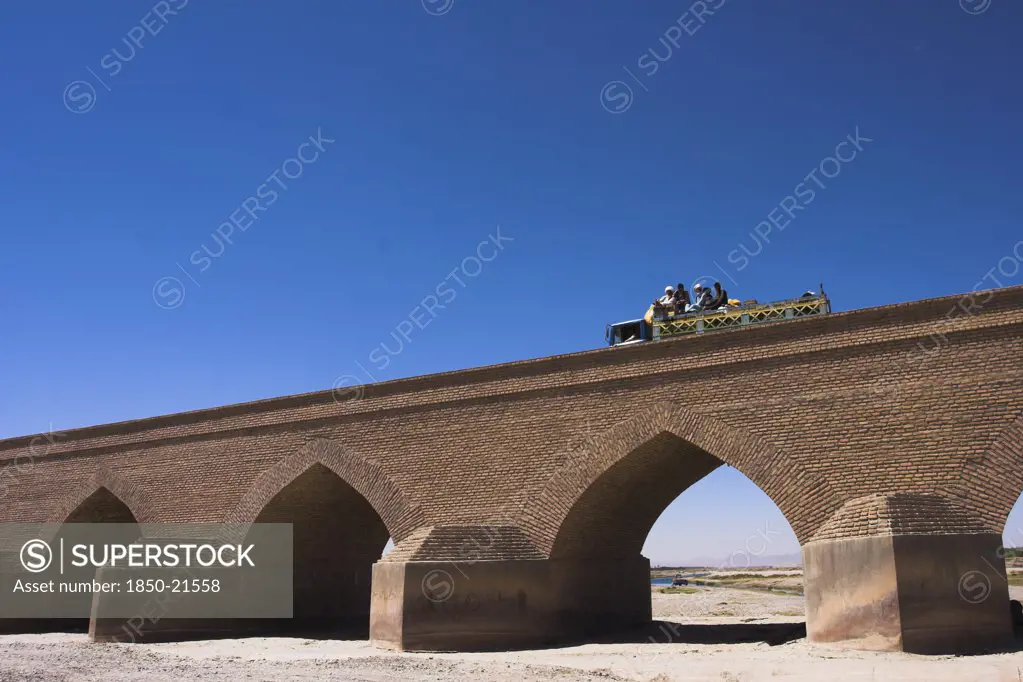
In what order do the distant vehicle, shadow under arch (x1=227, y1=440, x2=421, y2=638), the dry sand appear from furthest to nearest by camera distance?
1. shadow under arch (x1=227, y1=440, x2=421, y2=638)
2. the distant vehicle
3. the dry sand

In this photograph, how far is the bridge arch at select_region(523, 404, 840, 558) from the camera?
1067 centimetres

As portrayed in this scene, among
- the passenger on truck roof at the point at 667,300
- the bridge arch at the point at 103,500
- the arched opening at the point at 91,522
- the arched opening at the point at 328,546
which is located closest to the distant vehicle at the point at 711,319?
the passenger on truck roof at the point at 667,300

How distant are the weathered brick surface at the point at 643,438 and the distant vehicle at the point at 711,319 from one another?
63 cm

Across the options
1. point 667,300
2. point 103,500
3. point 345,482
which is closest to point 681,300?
point 667,300

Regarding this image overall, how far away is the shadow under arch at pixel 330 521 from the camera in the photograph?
13.9m

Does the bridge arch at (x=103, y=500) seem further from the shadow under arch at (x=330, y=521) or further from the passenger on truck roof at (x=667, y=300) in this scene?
the passenger on truck roof at (x=667, y=300)

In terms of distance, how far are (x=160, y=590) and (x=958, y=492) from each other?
11928mm

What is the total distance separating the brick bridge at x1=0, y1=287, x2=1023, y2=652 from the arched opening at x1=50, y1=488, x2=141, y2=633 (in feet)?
3.44

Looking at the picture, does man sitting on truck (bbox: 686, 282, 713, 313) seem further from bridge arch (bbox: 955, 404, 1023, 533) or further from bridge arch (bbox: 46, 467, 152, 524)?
bridge arch (bbox: 46, 467, 152, 524)

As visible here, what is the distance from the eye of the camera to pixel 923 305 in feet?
34.5

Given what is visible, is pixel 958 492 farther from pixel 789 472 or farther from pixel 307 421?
pixel 307 421

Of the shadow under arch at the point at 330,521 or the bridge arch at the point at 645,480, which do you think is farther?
the shadow under arch at the point at 330,521

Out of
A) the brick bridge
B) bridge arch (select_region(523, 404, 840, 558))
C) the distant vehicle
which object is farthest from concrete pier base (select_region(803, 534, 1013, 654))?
the distant vehicle

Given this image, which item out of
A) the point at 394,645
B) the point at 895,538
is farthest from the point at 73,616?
the point at 895,538
